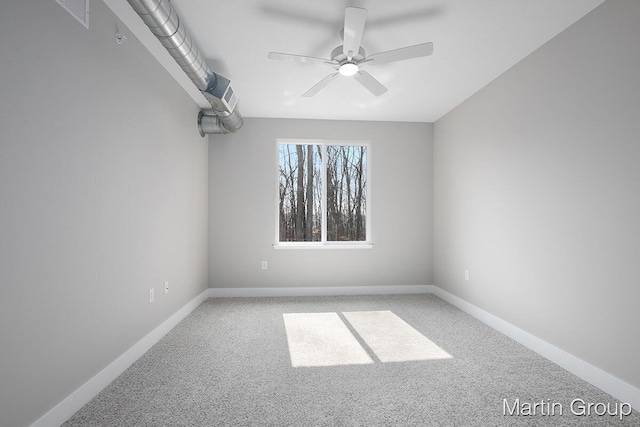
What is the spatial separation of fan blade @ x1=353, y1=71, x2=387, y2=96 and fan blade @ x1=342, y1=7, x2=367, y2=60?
302 mm

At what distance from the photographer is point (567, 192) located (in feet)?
8.04

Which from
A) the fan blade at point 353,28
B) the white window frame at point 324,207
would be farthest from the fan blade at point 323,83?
the white window frame at point 324,207

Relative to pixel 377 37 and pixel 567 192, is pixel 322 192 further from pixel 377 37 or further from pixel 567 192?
pixel 567 192

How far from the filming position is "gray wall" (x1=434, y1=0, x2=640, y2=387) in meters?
2.02

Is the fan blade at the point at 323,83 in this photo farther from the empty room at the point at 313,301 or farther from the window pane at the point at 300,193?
the window pane at the point at 300,193

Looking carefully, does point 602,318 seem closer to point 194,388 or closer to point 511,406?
point 511,406

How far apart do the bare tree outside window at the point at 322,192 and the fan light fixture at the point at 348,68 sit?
2.11 m

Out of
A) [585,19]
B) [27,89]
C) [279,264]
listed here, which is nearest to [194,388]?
[27,89]

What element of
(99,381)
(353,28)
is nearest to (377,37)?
(353,28)

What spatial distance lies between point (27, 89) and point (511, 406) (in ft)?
9.69

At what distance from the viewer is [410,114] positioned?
449 centimetres

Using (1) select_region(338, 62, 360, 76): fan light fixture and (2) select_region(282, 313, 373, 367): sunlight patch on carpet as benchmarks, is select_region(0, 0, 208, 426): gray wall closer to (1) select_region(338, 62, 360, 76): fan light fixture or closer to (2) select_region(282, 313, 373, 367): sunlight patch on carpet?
(2) select_region(282, 313, 373, 367): sunlight patch on carpet

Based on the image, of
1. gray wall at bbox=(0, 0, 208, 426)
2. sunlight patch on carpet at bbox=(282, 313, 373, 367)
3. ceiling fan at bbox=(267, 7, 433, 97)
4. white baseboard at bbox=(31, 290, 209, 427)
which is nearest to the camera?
gray wall at bbox=(0, 0, 208, 426)

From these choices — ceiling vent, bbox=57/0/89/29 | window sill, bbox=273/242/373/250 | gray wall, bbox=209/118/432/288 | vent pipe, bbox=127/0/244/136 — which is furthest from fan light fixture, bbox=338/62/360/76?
window sill, bbox=273/242/373/250
